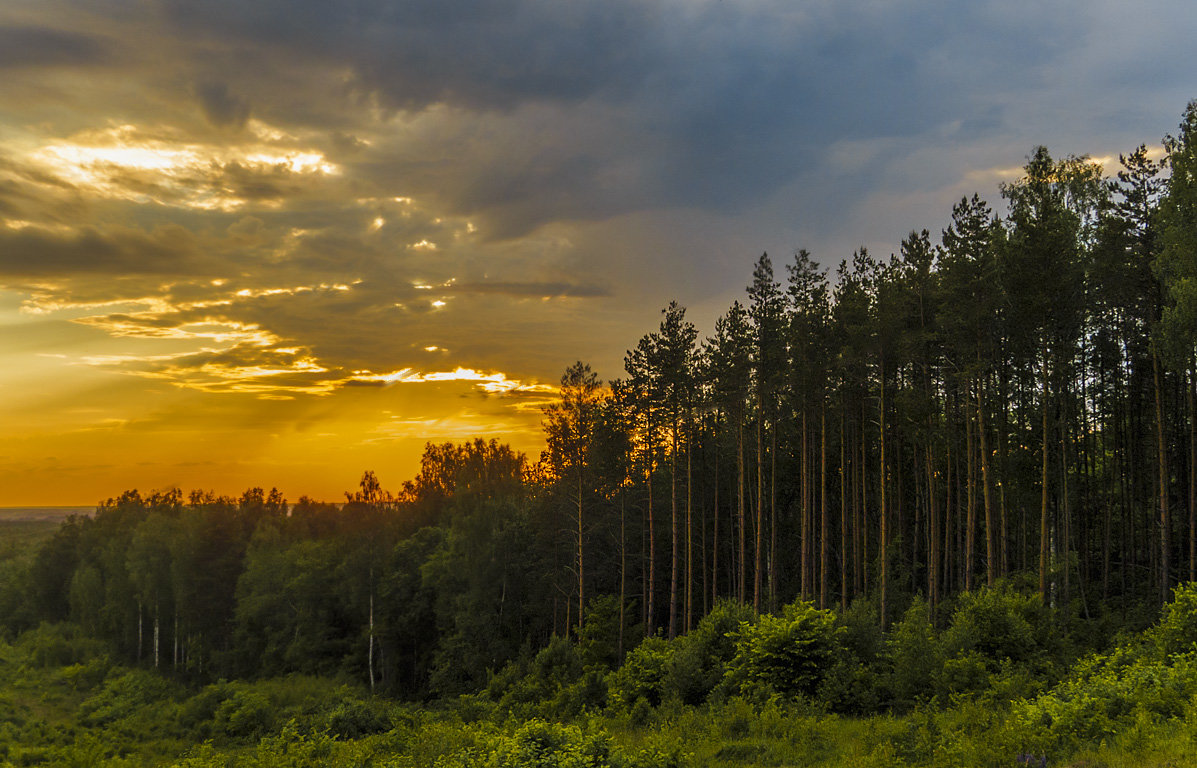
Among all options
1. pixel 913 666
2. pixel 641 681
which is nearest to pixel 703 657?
pixel 641 681

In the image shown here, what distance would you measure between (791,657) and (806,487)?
16983 mm

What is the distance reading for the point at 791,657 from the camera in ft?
71.8

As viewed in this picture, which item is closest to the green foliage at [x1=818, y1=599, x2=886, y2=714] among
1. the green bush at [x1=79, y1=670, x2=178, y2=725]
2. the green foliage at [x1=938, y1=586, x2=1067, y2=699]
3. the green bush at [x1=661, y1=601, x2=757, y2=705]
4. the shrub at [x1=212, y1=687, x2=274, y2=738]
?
the green foliage at [x1=938, y1=586, x2=1067, y2=699]

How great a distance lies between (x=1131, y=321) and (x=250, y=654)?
229 feet

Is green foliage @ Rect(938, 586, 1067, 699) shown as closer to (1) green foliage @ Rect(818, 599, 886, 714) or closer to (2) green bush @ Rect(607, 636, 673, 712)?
(1) green foliage @ Rect(818, 599, 886, 714)

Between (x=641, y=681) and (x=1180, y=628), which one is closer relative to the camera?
(x=1180, y=628)

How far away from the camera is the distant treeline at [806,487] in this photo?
89.1 feet

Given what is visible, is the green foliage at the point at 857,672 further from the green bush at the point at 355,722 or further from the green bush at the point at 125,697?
the green bush at the point at 125,697

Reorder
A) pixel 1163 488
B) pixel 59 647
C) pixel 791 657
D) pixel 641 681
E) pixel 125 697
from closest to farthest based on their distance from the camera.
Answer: pixel 791 657
pixel 1163 488
pixel 641 681
pixel 125 697
pixel 59 647

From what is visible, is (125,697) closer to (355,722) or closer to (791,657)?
(355,722)

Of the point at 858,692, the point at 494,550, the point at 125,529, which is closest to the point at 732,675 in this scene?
the point at 858,692

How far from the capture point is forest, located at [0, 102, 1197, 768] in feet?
60.4

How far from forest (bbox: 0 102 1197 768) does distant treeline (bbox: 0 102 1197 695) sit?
261mm

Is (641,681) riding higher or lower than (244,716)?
higher
